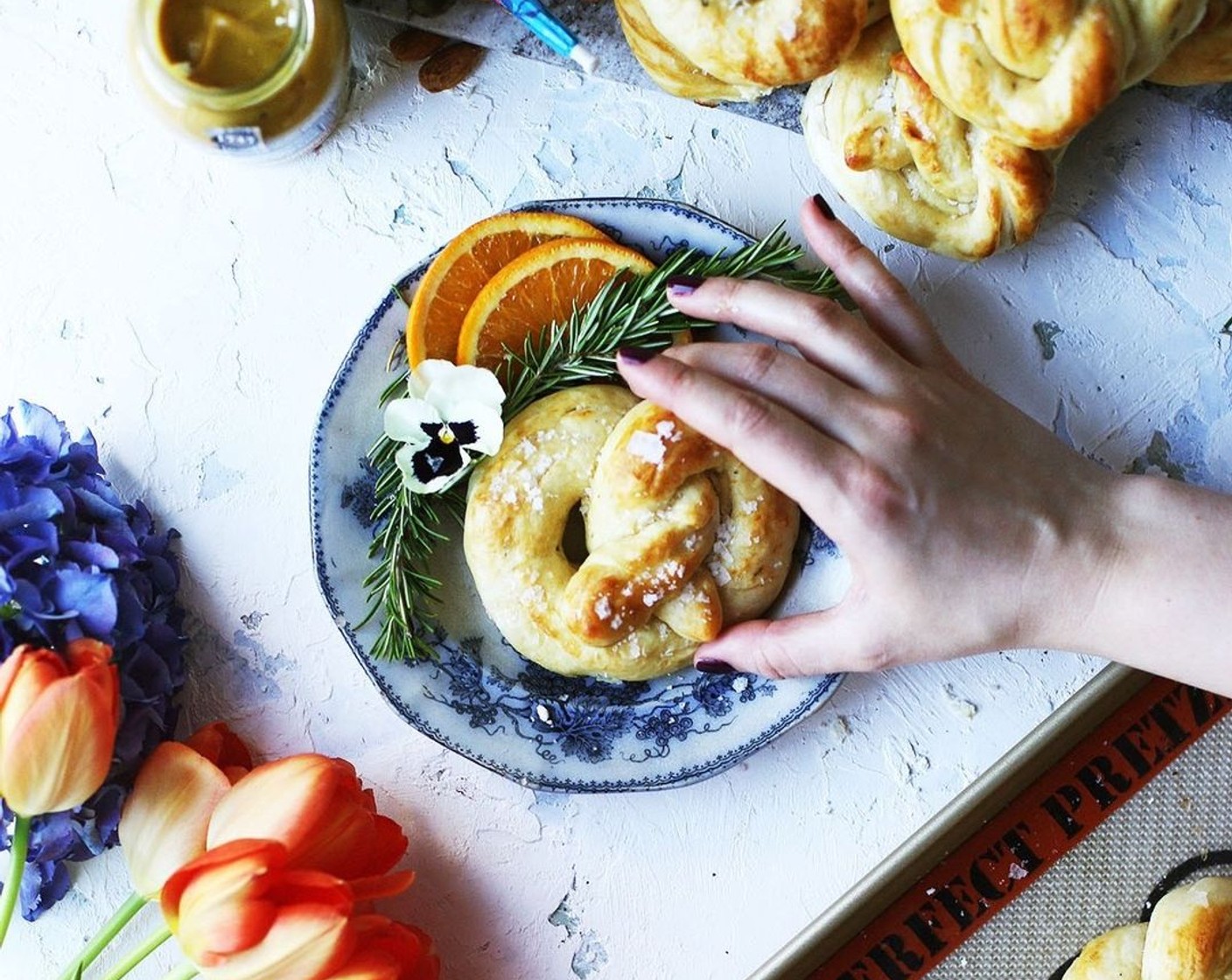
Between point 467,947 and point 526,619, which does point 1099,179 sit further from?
point 467,947

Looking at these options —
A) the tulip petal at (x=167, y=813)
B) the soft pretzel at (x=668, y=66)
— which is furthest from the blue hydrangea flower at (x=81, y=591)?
the soft pretzel at (x=668, y=66)

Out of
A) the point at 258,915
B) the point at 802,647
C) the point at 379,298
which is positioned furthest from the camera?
the point at 379,298

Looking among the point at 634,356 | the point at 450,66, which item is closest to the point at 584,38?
the point at 450,66

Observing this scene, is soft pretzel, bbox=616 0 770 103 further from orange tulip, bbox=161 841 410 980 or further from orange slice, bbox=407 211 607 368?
orange tulip, bbox=161 841 410 980

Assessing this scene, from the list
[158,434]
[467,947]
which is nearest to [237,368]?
[158,434]

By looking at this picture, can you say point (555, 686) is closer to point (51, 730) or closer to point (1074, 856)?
point (51, 730)

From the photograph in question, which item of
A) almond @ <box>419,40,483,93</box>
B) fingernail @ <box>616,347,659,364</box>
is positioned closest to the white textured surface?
almond @ <box>419,40,483,93</box>
